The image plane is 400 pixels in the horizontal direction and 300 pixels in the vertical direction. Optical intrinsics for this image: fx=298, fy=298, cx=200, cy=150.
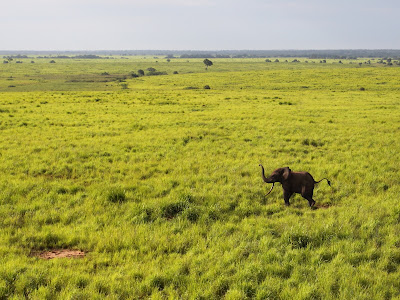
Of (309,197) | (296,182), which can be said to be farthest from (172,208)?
(309,197)

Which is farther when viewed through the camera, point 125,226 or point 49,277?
point 125,226

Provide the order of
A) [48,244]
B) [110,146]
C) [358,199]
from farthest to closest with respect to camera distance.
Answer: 1. [110,146]
2. [358,199]
3. [48,244]

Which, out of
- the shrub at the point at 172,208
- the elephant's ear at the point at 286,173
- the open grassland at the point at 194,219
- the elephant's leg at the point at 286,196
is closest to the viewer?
the open grassland at the point at 194,219

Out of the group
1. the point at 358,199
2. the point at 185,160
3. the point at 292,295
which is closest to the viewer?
the point at 292,295

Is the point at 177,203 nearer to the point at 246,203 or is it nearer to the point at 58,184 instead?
the point at 246,203

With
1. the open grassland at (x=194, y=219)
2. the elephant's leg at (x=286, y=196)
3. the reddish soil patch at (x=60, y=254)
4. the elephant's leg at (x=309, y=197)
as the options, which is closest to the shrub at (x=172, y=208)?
the open grassland at (x=194, y=219)

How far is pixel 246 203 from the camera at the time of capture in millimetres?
8984

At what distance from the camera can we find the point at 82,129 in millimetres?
20078

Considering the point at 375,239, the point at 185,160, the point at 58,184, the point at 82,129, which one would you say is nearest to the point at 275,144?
the point at 185,160

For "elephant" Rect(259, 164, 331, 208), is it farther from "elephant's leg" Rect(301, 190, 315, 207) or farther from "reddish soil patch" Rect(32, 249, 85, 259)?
"reddish soil patch" Rect(32, 249, 85, 259)

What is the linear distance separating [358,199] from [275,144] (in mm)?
7479

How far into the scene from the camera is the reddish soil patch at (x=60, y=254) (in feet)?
20.5

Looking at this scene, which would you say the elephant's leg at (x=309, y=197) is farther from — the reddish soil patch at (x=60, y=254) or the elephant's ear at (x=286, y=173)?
the reddish soil patch at (x=60, y=254)

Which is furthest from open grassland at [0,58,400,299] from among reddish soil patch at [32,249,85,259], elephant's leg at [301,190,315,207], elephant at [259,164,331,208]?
elephant at [259,164,331,208]
